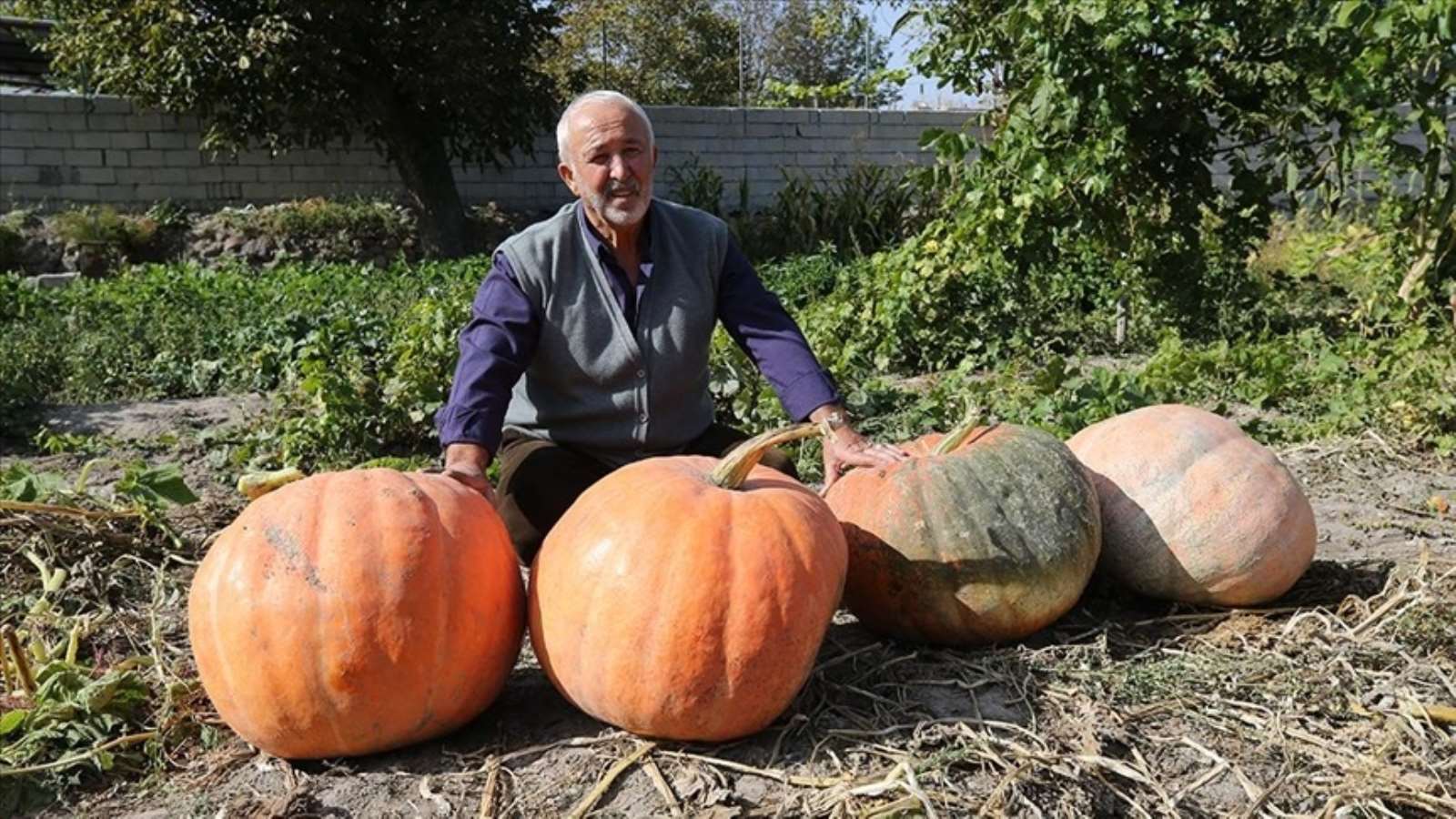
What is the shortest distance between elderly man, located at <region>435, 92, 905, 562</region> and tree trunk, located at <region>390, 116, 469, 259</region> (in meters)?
11.5

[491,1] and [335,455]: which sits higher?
[491,1]

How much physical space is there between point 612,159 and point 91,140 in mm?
13745

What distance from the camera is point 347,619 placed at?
2256 mm

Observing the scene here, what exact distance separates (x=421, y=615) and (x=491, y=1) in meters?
12.8

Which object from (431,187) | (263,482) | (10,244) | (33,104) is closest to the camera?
(263,482)

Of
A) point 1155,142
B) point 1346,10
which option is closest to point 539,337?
point 1346,10

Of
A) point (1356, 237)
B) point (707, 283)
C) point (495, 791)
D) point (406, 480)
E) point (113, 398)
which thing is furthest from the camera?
point (1356, 237)

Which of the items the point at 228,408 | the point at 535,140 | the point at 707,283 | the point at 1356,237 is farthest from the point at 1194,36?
the point at 535,140

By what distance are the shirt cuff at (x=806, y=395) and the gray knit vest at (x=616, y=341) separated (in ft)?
1.02

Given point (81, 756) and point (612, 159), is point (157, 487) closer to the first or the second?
point (81, 756)

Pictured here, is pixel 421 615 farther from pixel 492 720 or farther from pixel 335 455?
pixel 335 455

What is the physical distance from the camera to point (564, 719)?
2.54m

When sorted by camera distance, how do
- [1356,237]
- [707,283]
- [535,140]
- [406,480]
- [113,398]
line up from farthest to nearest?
[535,140] < [1356,237] < [113,398] < [707,283] < [406,480]

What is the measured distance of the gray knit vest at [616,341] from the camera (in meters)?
3.23
